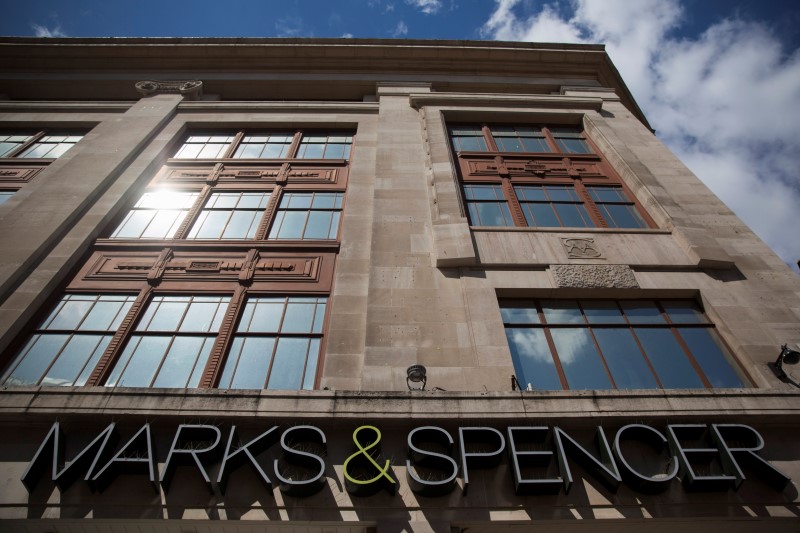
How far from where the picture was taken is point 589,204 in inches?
593

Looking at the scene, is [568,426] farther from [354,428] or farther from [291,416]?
[291,416]

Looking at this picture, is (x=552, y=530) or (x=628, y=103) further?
(x=628, y=103)

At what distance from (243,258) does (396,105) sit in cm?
1083

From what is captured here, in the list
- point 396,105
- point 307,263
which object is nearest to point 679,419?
point 307,263

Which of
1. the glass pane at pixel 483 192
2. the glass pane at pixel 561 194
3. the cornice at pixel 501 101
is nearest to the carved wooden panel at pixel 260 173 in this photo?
the glass pane at pixel 483 192

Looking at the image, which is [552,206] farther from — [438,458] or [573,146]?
[438,458]

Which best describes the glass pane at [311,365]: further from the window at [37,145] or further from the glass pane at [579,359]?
the window at [37,145]

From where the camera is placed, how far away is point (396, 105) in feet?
66.6

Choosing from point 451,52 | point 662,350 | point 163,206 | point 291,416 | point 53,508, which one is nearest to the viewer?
point 53,508

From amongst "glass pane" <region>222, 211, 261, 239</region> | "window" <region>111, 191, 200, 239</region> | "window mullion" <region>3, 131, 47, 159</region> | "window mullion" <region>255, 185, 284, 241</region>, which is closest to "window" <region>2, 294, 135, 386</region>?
"window" <region>111, 191, 200, 239</region>

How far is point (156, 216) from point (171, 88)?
10.6m

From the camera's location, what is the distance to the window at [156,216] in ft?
45.9

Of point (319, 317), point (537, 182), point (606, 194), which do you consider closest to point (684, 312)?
point (606, 194)

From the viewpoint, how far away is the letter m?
6887mm
